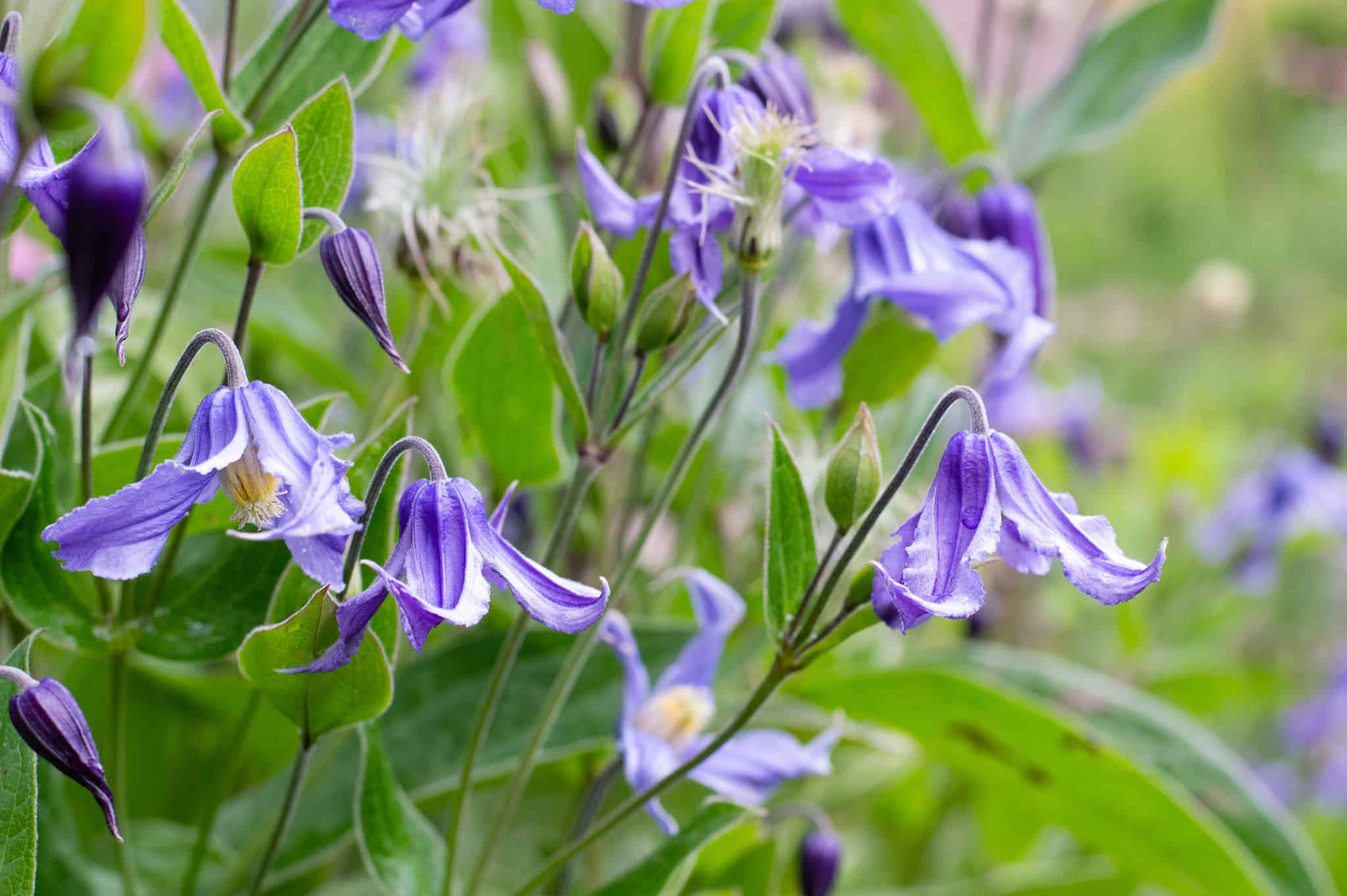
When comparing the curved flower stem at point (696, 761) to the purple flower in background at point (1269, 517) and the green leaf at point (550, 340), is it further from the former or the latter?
the purple flower in background at point (1269, 517)

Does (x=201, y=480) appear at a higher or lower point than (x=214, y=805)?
higher

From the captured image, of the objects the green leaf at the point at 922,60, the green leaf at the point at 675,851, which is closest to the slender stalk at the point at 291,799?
the green leaf at the point at 675,851

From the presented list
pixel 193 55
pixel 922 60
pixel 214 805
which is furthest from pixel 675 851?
pixel 922 60

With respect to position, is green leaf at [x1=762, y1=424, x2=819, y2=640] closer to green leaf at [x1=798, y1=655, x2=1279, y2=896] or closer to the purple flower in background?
green leaf at [x1=798, y1=655, x2=1279, y2=896]

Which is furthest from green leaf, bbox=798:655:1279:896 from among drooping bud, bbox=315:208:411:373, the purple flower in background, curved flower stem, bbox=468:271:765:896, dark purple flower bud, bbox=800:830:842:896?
the purple flower in background

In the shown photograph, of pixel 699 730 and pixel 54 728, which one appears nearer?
pixel 54 728

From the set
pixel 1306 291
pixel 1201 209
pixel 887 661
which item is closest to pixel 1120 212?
pixel 1201 209

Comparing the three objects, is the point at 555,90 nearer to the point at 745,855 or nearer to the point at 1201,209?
the point at 745,855

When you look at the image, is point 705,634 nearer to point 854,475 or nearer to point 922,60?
point 854,475
